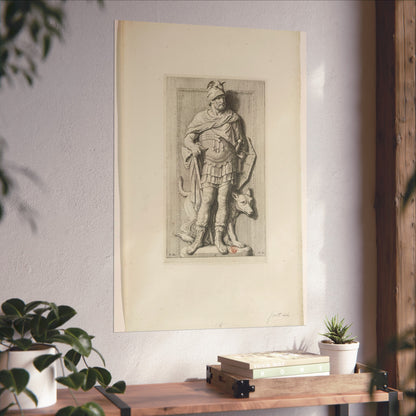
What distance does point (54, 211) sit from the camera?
90.0 inches

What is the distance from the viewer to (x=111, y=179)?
2.34m

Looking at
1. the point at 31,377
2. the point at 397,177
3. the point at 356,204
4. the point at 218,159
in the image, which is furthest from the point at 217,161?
the point at 31,377

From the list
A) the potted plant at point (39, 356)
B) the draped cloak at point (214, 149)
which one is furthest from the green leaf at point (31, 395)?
the draped cloak at point (214, 149)

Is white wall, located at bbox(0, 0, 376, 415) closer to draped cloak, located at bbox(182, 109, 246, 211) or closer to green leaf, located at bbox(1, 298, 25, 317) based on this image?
green leaf, located at bbox(1, 298, 25, 317)

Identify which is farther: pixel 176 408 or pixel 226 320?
pixel 226 320

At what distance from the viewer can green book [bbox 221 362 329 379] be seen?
2.12 metres

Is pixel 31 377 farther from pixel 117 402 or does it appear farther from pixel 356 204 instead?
pixel 356 204

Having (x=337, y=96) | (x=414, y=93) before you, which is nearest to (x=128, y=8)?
(x=337, y=96)

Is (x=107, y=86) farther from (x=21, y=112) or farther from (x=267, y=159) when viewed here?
(x=267, y=159)

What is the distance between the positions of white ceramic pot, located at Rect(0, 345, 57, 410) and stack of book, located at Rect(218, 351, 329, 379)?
62 centimetres

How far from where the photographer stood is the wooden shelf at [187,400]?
6.52 feet

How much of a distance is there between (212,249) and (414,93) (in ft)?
3.34

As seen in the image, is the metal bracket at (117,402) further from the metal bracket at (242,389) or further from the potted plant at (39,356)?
the metal bracket at (242,389)

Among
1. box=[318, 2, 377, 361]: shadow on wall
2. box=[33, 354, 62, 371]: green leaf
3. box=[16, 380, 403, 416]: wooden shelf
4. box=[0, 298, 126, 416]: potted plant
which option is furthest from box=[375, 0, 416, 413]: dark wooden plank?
box=[33, 354, 62, 371]: green leaf
